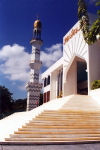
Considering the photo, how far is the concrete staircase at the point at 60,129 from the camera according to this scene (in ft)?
24.8

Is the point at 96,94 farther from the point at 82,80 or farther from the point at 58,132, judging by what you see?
the point at 82,80

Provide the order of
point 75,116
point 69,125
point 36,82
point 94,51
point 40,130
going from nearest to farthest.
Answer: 1. point 40,130
2. point 69,125
3. point 75,116
4. point 94,51
5. point 36,82

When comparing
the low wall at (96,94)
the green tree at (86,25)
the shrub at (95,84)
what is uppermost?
the green tree at (86,25)

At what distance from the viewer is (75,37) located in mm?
23156

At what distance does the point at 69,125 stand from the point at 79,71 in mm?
19868

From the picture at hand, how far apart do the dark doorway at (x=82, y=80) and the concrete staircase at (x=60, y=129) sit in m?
15.2

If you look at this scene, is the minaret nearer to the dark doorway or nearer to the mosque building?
the mosque building

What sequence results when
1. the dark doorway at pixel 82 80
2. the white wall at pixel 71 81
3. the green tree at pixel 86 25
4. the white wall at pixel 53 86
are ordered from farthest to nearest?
the white wall at pixel 53 86
the dark doorway at pixel 82 80
the white wall at pixel 71 81
the green tree at pixel 86 25

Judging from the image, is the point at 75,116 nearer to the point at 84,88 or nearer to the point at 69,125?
the point at 69,125

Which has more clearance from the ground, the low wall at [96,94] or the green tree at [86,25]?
the green tree at [86,25]

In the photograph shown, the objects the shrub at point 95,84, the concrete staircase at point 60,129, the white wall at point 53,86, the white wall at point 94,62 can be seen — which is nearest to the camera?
the concrete staircase at point 60,129

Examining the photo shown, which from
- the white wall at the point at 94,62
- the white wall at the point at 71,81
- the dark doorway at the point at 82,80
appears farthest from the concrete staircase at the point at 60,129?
the dark doorway at the point at 82,80

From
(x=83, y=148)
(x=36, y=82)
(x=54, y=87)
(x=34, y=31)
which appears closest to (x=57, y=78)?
(x=54, y=87)

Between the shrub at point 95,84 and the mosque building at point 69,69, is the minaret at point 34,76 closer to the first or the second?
the mosque building at point 69,69
